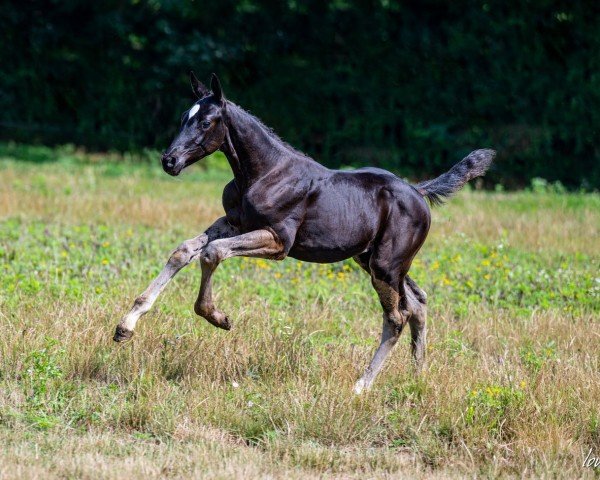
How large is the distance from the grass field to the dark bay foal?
0.50 m

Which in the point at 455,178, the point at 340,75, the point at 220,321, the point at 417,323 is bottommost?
the point at 417,323

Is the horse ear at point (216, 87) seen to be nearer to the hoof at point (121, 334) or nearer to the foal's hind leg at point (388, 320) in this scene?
the hoof at point (121, 334)

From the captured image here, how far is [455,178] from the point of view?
7836mm

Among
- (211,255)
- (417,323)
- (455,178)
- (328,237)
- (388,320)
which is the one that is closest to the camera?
(211,255)

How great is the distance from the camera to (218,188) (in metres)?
17.8

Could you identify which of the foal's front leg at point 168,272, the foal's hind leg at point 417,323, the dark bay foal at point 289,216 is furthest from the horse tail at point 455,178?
the foal's front leg at point 168,272

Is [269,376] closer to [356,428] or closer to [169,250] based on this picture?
[356,428]

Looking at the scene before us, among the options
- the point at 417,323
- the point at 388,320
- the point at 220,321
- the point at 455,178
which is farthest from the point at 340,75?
the point at 220,321

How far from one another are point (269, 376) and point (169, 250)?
4.95 m

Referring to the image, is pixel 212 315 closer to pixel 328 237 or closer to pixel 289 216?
pixel 289 216

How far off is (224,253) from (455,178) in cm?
241

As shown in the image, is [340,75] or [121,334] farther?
[340,75]

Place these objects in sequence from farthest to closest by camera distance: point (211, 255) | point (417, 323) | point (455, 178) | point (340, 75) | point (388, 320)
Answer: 1. point (340, 75)
2. point (455, 178)
3. point (417, 323)
4. point (388, 320)
5. point (211, 255)

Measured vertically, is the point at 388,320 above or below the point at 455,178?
below
